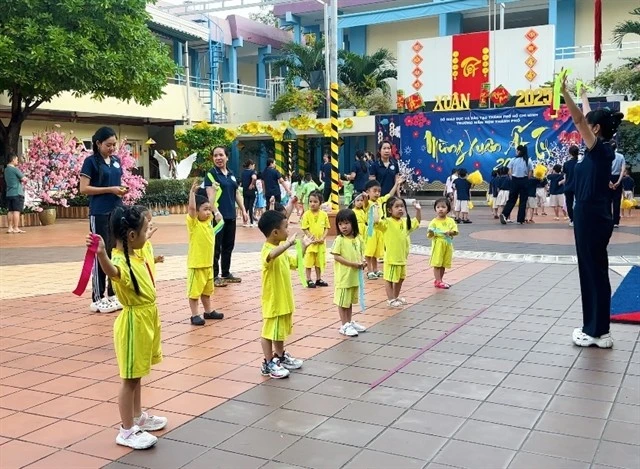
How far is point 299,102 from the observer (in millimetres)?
26375

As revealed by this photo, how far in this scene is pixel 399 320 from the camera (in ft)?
20.7

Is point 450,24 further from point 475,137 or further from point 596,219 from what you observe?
point 596,219

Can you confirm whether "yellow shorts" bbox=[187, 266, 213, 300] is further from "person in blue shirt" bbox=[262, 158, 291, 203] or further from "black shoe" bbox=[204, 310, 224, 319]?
"person in blue shirt" bbox=[262, 158, 291, 203]

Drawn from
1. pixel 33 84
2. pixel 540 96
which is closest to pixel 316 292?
pixel 33 84

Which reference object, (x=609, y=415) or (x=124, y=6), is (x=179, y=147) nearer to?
(x=124, y=6)

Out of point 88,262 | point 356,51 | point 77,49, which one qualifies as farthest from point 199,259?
point 356,51

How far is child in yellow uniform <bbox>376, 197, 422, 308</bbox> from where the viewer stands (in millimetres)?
6812

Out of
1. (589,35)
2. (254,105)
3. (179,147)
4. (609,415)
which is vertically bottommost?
(609,415)

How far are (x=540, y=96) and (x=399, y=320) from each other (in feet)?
55.8

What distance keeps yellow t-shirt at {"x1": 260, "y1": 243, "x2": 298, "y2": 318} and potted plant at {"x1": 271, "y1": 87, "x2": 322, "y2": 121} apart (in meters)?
21.9

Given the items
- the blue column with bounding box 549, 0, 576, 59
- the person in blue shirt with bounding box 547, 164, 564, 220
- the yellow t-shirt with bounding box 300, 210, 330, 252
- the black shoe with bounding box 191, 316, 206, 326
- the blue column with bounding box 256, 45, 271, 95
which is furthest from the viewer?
the blue column with bounding box 256, 45, 271, 95

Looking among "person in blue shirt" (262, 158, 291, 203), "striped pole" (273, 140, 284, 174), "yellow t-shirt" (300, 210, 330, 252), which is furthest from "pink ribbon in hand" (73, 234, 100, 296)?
"striped pole" (273, 140, 284, 174)

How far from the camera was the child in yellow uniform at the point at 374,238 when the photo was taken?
7.89 metres

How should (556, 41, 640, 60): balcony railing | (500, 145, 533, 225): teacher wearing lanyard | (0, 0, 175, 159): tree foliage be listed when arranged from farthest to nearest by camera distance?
(556, 41, 640, 60): balcony railing
(500, 145, 533, 225): teacher wearing lanyard
(0, 0, 175, 159): tree foliage
